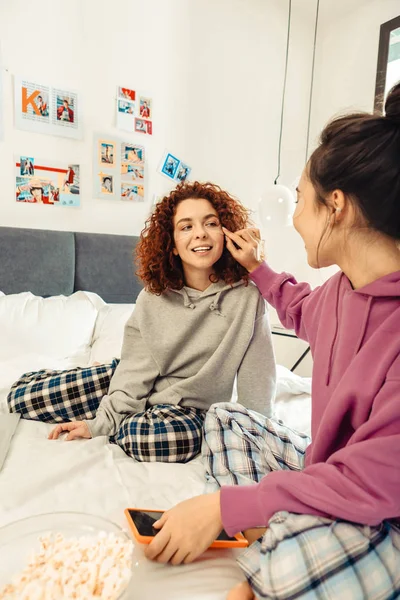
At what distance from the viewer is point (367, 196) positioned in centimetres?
76

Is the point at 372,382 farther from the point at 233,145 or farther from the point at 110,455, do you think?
the point at 233,145

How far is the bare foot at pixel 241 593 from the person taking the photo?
0.63 m

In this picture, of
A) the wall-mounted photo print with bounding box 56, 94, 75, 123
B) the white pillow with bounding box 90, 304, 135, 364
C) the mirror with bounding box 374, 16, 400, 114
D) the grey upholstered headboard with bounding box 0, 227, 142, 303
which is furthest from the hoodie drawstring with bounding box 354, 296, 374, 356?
the mirror with bounding box 374, 16, 400, 114

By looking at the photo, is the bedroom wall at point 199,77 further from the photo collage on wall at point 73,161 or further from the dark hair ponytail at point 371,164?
the dark hair ponytail at point 371,164

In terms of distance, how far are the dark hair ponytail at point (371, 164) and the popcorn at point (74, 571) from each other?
68cm

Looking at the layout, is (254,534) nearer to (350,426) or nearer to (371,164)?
(350,426)

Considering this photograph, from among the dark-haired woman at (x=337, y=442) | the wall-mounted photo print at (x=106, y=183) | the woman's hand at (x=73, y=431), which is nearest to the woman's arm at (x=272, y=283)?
the dark-haired woman at (x=337, y=442)

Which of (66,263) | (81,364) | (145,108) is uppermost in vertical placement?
(145,108)

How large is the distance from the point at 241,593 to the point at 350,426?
34 centimetres

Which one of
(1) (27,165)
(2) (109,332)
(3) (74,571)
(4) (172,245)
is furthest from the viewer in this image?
(1) (27,165)

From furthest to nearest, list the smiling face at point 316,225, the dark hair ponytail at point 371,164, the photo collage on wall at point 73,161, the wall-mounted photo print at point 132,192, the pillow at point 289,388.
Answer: the wall-mounted photo print at point 132,192 < the photo collage on wall at point 73,161 < the pillow at point 289,388 < the smiling face at point 316,225 < the dark hair ponytail at point 371,164

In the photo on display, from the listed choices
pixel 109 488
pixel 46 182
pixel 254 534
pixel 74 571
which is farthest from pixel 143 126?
pixel 74 571

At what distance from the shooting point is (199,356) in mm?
1318

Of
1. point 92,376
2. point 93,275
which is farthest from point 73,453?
point 93,275
